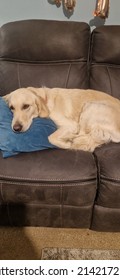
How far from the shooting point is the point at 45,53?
8.25ft

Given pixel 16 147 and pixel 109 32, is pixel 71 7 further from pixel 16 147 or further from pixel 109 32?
pixel 16 147

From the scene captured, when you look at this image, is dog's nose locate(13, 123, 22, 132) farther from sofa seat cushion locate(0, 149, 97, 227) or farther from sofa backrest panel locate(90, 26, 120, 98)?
sofa backrest panel locate(90, 26, 120, 98)

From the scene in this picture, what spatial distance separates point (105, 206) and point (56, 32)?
1.60 m

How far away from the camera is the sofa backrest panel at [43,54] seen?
2490 mm

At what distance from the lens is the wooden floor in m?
1.88

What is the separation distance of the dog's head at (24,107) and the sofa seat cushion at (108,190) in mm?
571

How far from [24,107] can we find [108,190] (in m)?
0.90

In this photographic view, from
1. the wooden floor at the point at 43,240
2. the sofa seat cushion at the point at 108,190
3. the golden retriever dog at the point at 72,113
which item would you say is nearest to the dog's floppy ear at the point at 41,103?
the golden retriever dog at the point at 72,113

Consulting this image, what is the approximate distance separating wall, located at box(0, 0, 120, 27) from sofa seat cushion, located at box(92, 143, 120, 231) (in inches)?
57.7

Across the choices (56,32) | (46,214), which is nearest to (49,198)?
(46,214)

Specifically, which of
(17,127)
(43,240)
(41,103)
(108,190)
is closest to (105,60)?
(41,103)

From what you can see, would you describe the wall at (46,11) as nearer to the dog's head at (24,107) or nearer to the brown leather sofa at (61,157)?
the brown leather sofa at (61,157)

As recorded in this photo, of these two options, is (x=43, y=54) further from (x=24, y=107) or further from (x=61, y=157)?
(x=61, y=157)

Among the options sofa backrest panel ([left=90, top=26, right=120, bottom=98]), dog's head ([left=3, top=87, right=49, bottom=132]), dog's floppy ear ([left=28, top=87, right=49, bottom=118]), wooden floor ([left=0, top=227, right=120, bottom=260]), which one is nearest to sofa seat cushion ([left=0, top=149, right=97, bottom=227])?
wooden floor ([left=0, top=227, right=120, bottom=260])
